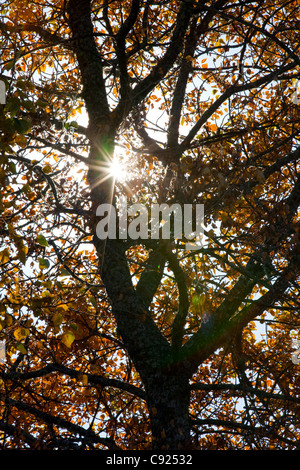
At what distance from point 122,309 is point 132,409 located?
193 inches

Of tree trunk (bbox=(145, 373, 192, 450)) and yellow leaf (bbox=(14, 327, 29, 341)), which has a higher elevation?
yellow leaf (bbox=(14, 327, 29, 341))

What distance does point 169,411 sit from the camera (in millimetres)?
4855

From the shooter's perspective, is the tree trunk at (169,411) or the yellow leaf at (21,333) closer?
the yellow leaf at (21,333)

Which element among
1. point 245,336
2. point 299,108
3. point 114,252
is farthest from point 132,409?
point 299,108

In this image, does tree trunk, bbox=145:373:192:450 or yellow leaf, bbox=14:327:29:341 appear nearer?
yellow leaf, bbox=14:327:29:341

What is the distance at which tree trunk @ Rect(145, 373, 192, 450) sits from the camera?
4664 millimetres

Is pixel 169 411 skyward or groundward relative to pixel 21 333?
groundward

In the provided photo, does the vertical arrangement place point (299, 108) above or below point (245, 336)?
above

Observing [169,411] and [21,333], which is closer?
[21,333]

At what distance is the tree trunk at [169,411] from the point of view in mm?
4664

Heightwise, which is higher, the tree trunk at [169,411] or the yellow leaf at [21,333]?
the yellow leaf at [21,333]
